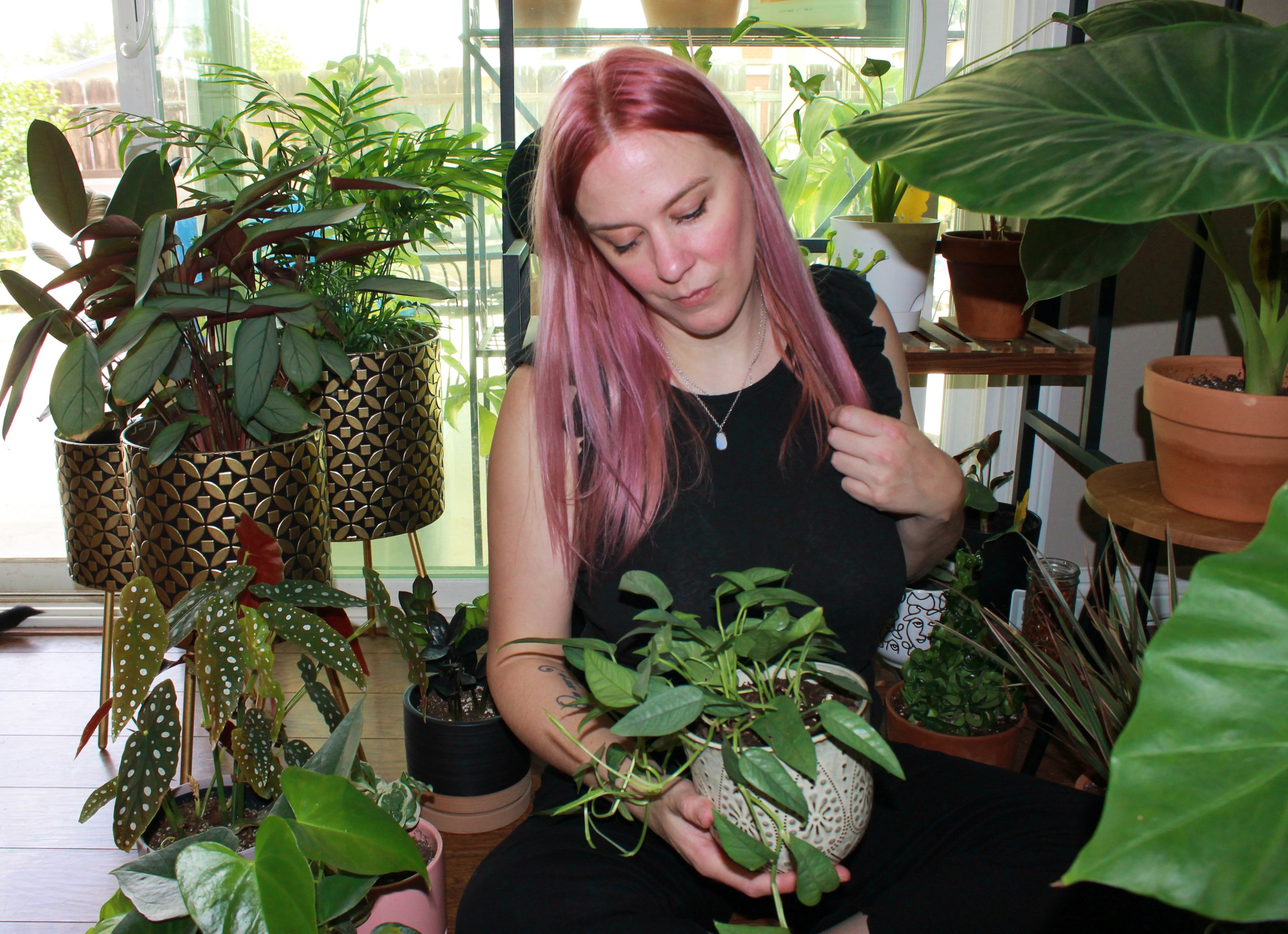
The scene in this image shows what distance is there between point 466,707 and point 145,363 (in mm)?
770

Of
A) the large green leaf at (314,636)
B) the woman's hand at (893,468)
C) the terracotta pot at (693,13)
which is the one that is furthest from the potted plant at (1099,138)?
the terracotta pot at (693,13)

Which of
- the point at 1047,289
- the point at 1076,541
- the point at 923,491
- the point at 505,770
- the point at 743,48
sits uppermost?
the point at 743,48

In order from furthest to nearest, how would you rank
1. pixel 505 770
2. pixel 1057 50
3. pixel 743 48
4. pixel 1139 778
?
A: pixel 743 48 < pixel 505 770 < pixel 1057 50 < pixel 1139 778

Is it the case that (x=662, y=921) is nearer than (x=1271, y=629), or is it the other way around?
(x=1271, y=629)

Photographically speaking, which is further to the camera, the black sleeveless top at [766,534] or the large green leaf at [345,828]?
the black sleeveless top at [766,534]

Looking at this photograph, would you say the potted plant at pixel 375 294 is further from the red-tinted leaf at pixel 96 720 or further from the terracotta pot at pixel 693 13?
the red-tinted leaf at pixel 96 720

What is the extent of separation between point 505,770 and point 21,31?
2006 mm

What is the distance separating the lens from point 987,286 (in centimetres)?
173

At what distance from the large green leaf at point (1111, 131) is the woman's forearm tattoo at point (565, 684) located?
2.34ft

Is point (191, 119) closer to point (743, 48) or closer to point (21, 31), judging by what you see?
point (21, 31)

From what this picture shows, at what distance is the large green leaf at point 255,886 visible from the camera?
718mm

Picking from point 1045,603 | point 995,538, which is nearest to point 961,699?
point 1045,603

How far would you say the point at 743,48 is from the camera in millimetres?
2105

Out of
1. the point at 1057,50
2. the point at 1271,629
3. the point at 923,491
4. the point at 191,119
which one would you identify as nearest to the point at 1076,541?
the point at 923,491
